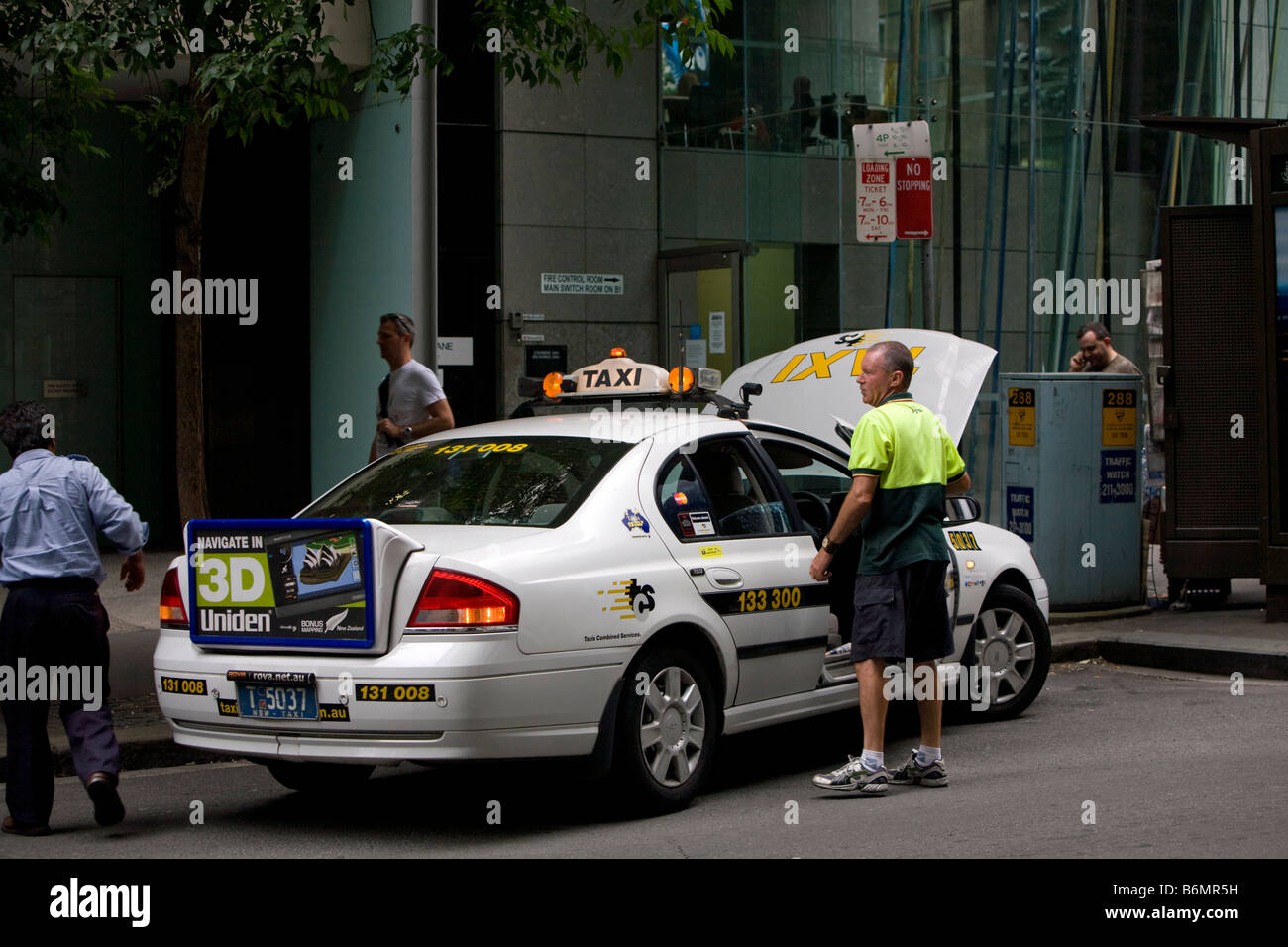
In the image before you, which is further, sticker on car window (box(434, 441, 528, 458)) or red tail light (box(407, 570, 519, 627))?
sticker on car window (box(434, 441, 528, 458))

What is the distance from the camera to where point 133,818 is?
273 inches

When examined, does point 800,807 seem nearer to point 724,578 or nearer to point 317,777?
point 724,578

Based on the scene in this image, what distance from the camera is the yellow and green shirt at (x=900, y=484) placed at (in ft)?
22.8

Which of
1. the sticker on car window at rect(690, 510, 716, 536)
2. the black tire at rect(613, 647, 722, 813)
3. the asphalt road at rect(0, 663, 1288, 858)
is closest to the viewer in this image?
the asphalt road at rect(0, 663, 1288, 858)

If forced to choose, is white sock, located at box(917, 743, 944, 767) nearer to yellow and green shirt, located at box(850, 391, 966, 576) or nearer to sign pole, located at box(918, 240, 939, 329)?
yellow and green shirt, located at box(850, 391, 966, 576)

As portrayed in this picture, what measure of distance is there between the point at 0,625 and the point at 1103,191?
1353 cm

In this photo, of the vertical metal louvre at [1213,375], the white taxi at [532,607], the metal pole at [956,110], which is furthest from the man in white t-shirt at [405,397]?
the metal pole at [956,110]

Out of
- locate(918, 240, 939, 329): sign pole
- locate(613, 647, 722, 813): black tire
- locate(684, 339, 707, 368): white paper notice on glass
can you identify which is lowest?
locate(613, 647, 722, 813): black tire

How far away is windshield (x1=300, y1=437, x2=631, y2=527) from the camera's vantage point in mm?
6680

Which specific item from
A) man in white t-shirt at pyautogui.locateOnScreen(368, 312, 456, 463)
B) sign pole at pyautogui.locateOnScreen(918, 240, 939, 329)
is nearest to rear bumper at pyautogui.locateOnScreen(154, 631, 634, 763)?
man in white t-shirt at pyautogui.locateOnScreen(368, 312, 456, 463)

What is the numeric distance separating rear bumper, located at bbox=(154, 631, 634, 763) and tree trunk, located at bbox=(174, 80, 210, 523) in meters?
3.32

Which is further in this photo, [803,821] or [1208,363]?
[1208,363]

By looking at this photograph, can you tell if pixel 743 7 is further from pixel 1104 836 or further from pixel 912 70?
pixel 1104 836
